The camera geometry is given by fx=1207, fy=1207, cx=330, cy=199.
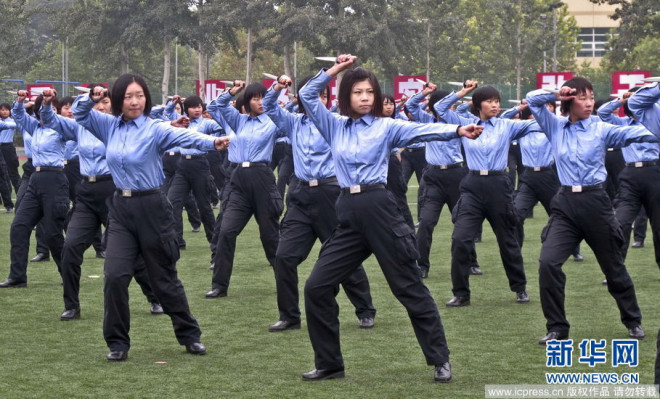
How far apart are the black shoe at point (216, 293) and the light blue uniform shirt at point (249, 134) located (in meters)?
1.30

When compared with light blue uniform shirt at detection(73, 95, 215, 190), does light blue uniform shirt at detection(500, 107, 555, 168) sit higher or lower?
lower

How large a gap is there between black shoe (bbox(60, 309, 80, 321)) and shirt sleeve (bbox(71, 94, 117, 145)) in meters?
2.21

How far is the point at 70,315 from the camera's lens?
1045 centimetres

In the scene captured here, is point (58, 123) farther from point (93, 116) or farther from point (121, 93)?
point (121, 93)

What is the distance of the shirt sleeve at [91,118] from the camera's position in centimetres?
869

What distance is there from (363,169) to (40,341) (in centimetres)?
324

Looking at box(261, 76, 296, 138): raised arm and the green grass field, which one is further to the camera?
box(261, 76, 296, 138): raised arm

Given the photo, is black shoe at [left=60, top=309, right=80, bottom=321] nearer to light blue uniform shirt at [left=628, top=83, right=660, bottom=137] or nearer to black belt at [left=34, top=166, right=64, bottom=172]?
black belt at [left=34, top=166, right=64, bottom=172]

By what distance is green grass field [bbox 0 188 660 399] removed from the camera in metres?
7.68

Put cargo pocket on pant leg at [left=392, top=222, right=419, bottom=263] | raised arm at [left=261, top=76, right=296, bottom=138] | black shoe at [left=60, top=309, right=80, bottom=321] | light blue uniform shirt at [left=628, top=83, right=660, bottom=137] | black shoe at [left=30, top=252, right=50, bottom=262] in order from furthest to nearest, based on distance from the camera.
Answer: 1. black shoe at [left=30, top=252, right=50, bottom=262]
2. black shoe at [left=60, top=309, right=80, bottom=321]
3. raised arm at [left=261, top=76, right=296, bottom=138]
4. light blue uniform shirt at [left=628, top=83, right=660, bottom=137]
5. cargo pocket on pant leg at [left=392, top=222, right=419, bottom=263]

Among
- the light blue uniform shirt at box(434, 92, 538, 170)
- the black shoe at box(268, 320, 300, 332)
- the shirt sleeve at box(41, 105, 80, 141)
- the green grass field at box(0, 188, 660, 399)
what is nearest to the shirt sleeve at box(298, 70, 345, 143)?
the green grass field at box(0, 188, 660, 399)

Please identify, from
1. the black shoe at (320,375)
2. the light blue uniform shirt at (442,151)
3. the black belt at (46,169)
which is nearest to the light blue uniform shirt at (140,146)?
the black shoe at (320,375)

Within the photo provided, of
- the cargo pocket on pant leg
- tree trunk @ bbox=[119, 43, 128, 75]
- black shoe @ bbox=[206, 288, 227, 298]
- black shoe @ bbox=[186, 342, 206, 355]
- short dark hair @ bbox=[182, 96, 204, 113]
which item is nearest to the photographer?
the cargo pocket on pant leg

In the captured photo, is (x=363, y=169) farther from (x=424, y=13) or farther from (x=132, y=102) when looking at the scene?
(x=424, y=13)
